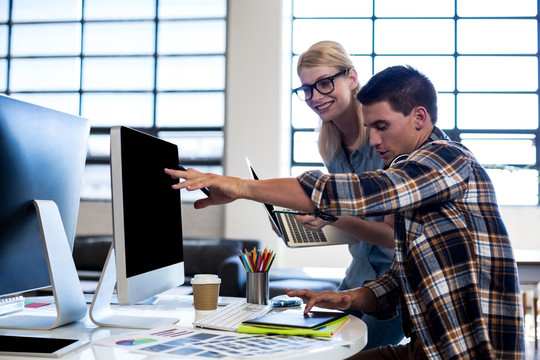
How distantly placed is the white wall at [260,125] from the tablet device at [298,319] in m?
3.74

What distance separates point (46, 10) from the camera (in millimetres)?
5684

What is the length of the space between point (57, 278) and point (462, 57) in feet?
16.3

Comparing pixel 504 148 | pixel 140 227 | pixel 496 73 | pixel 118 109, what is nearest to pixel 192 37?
pixel 118 109

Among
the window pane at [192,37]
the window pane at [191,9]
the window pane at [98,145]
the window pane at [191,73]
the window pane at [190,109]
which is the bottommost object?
the window pane at [98,145]

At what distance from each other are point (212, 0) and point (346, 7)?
52.4 inches

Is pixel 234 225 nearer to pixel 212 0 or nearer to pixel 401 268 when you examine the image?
pixel 212 0

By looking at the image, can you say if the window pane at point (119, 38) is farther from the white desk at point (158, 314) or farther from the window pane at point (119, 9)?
the white desk at point (158, 314)

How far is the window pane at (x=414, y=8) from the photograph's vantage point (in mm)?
5410

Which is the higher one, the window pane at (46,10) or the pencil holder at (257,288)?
the window pane at (46,10)

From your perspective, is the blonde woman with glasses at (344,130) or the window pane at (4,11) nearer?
the blonde woman with glasses at (344,130)

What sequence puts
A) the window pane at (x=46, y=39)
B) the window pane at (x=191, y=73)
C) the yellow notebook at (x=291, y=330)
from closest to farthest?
the yellow notebook at (x=291, y=330) → the window pane at (x=191, y=73) → the window pane at (x=46, y=39)

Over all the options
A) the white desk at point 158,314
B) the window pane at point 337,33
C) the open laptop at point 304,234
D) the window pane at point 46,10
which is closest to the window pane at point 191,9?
the window pane at point 337,33

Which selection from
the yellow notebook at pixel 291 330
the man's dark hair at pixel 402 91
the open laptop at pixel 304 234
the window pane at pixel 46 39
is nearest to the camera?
the yellow notebook at pixel 291 330

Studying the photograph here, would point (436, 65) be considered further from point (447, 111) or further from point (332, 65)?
point (332, 65)
